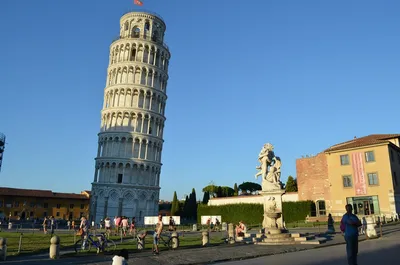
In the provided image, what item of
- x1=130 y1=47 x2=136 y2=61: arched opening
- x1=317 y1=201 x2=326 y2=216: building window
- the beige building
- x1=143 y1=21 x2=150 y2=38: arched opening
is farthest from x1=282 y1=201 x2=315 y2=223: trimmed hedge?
x1=143 y1=21 x2=150 y2=38: arched opening

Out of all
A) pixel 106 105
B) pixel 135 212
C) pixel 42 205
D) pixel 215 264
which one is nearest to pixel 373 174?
pixel 215 264

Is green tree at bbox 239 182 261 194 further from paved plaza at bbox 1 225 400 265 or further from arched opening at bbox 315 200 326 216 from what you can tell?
paved plaza at bbox 1 225 400 265

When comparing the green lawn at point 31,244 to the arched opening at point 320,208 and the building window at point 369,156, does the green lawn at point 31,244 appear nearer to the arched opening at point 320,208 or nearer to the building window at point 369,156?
the arched opening at point 320,208

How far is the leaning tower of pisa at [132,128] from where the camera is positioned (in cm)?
6225

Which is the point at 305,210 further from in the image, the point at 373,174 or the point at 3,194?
the point at 3,194

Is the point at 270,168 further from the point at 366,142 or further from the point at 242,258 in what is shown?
the point at 366,142

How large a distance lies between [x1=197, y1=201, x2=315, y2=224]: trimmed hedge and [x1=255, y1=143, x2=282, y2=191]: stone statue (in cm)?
2545

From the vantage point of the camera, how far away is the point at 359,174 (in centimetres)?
4178

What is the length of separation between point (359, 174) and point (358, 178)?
54cm

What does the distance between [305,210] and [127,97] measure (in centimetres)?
4031

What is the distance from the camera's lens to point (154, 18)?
72750mm

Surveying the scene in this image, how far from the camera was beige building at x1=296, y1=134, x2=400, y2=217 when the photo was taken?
39438 mm

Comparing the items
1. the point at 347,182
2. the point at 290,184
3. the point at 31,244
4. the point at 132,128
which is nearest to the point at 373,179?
the point at 347,182

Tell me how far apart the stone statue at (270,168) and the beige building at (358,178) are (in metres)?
22.8
